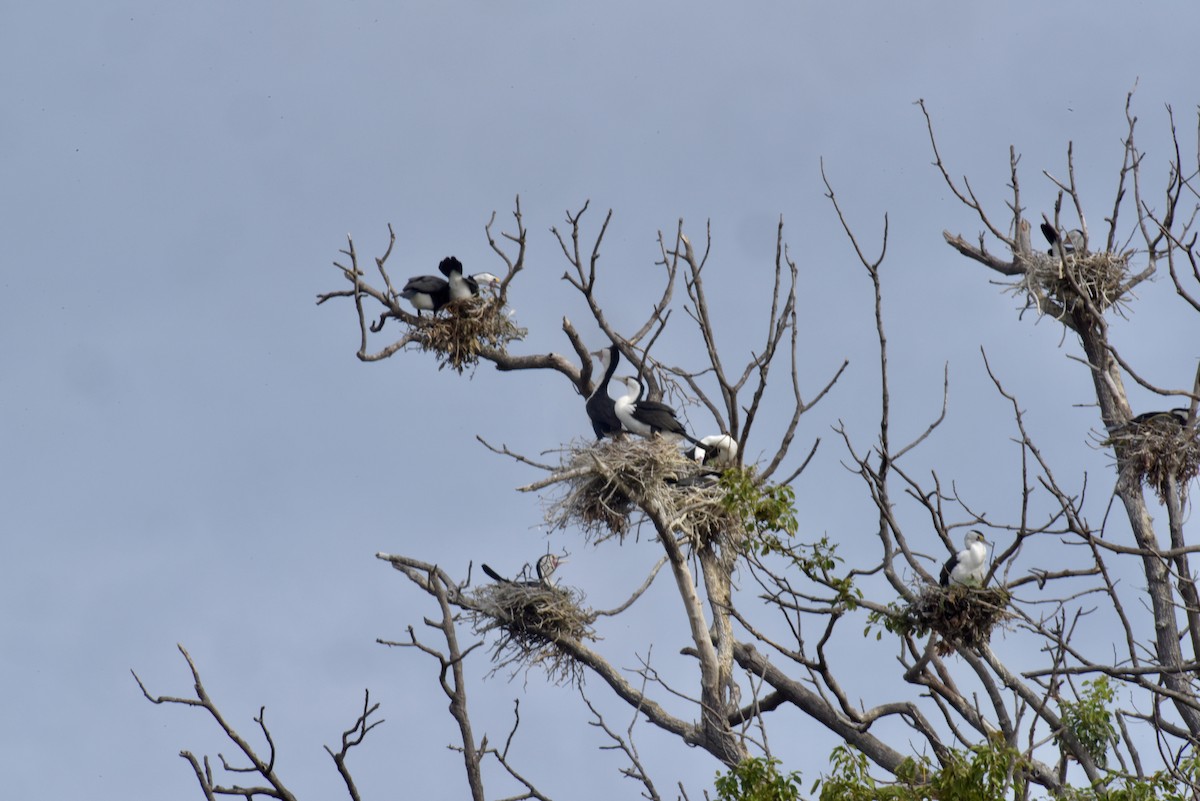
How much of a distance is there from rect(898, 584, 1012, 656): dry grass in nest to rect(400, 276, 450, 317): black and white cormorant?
492cm

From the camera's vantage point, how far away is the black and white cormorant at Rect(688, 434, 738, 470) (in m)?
10.3

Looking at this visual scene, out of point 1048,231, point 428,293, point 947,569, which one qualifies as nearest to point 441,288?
point 428,293

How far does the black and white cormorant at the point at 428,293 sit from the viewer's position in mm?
11898

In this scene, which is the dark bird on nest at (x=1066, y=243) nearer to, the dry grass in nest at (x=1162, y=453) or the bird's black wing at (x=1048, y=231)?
the bird's black wing at (x=1048, y=231)

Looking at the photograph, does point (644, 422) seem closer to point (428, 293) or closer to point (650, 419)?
point (650, 419)

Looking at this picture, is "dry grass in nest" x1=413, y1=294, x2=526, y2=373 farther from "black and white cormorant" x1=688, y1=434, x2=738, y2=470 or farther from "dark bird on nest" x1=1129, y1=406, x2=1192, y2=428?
"dark bird on nest" x1=1129, y1=406, x2=1192, y2=428

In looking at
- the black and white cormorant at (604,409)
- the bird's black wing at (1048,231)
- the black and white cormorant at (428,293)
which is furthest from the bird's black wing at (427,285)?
the bird's black wing at (1048,231)

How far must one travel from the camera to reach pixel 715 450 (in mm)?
10539

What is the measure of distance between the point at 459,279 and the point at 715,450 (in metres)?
2.72

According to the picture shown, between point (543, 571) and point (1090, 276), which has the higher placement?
point (1090, 276)

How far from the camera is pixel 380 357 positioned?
1158cm

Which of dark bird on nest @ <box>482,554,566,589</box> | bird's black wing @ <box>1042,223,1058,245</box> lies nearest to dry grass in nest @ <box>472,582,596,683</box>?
dark bird on nest @ <box>482,554,566,589</box>

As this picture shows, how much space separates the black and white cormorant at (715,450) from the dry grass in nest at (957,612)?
6.48ft

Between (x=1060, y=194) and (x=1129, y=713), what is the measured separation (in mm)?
3936
